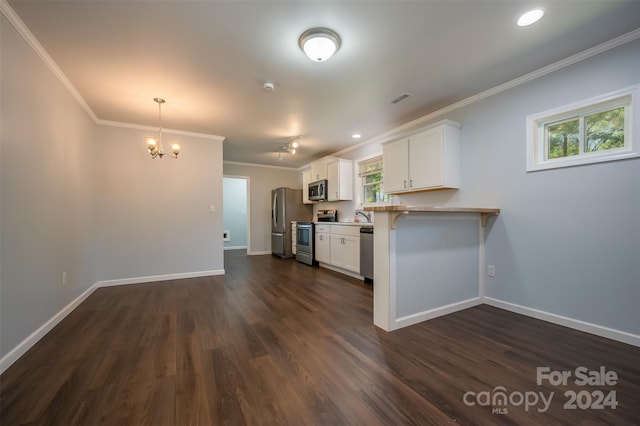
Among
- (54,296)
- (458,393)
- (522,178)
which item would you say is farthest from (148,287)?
(522,178)

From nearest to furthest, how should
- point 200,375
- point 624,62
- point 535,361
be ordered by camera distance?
point 200,375 < point 535,361 < point 624,62

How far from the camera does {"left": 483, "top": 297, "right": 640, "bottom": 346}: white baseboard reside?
1983 mm

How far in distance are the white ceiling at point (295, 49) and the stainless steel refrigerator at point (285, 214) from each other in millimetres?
2945

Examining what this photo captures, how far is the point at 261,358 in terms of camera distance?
180 centimetres

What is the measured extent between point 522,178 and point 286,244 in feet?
15.5

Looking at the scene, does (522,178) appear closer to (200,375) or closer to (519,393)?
(519,393)

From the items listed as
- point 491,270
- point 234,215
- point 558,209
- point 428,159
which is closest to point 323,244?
point 428,159

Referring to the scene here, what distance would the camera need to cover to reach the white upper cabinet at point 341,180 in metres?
5.07

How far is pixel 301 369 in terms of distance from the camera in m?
1.67

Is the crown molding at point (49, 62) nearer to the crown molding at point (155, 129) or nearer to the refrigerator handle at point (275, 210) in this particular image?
the crown molding at point (155, 129)

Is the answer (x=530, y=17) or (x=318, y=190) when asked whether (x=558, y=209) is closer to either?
(x=530, y=17)

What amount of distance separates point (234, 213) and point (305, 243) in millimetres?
3811

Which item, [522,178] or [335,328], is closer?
[335,328]

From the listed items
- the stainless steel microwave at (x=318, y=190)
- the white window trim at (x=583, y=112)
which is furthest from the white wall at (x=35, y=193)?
the white window trim at (x=583, y=112)
